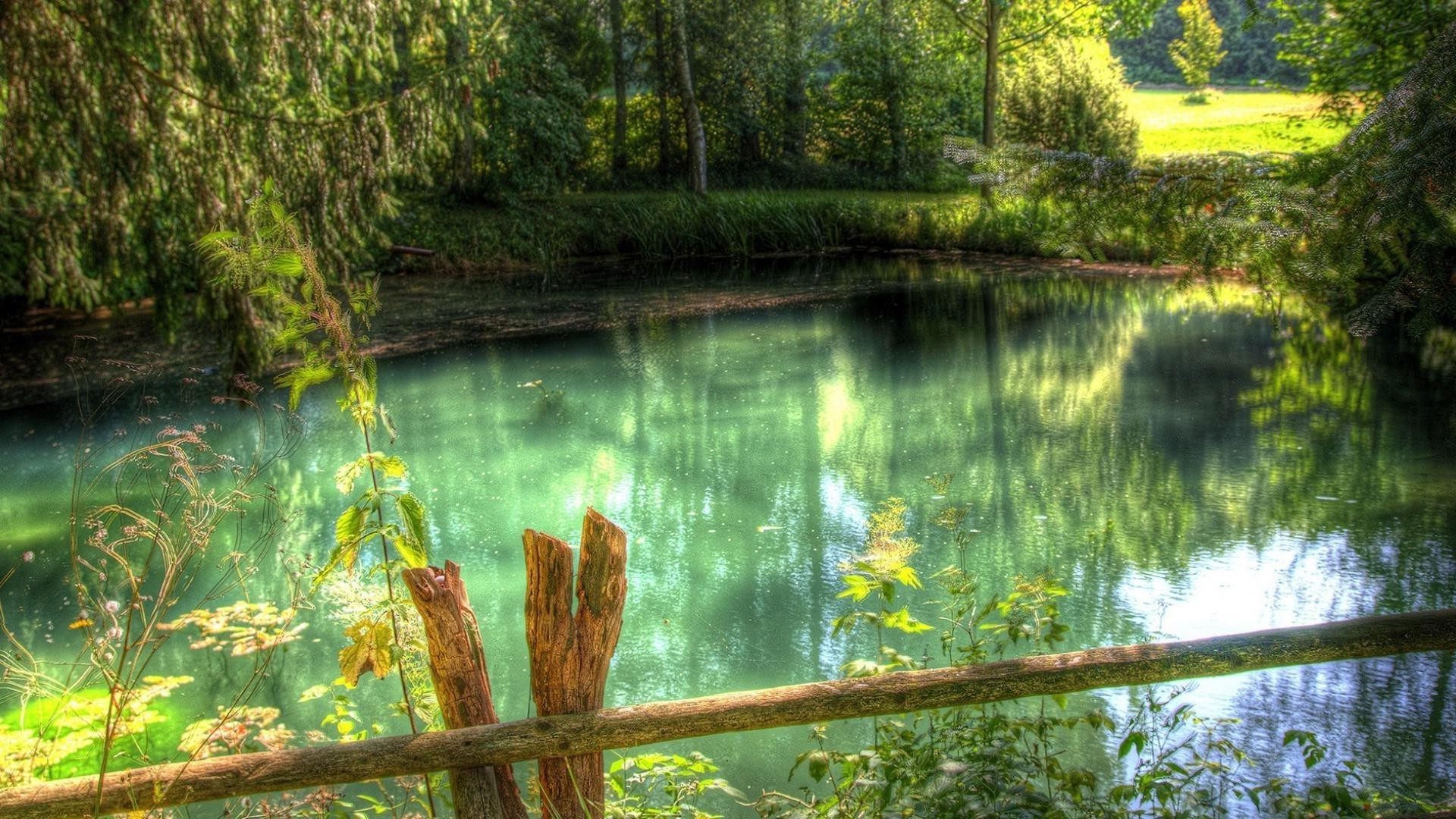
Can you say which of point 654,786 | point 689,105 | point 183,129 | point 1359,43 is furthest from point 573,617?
point 689,105

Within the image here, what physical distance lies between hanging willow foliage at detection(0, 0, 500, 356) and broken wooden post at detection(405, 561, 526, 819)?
16.4 feet

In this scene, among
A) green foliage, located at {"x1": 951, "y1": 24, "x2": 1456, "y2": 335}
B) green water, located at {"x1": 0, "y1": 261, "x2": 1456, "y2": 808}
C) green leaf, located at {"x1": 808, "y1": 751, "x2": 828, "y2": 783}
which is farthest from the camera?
green water, located at {"x1": 0, "y1": 261, "x2": 1456, "y2": 808}

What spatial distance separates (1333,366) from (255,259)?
913cm

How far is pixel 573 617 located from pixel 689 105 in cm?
1782

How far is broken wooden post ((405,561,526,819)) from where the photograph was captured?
2.44 meters

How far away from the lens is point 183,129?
7.20 m

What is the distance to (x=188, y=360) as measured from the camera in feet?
34.6

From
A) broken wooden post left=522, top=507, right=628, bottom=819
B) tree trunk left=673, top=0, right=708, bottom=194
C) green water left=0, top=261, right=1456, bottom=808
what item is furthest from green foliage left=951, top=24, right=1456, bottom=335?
tree trunk left=673, top=0, right=708, bottom=194

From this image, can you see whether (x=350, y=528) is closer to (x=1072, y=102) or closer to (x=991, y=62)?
(x=991, y=62)

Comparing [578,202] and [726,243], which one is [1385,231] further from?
[578,202]

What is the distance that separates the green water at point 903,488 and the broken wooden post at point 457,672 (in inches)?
62.9

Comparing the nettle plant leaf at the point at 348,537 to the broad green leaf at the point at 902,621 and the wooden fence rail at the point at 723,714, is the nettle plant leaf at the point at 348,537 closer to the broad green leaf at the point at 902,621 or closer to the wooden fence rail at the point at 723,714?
the wooden fence rail at the point at 723,714

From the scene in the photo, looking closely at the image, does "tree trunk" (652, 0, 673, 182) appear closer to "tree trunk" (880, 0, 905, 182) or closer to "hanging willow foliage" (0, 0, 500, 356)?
"tree trunk" (880, 0, 905, 182)

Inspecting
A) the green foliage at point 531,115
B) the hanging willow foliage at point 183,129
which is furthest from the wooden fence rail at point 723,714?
the green foliage at point 531,115
